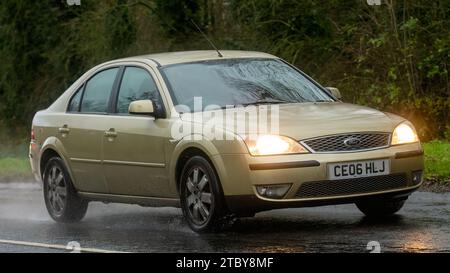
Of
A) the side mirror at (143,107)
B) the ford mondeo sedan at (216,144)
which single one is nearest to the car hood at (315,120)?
the ford mondeo sedan at (216,144)

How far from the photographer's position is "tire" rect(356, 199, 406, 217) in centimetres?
1024

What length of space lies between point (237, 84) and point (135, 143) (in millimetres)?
1063

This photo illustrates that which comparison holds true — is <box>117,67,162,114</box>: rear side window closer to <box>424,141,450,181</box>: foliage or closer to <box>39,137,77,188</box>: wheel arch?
<box>39,137,77,188</box>: wheel arch

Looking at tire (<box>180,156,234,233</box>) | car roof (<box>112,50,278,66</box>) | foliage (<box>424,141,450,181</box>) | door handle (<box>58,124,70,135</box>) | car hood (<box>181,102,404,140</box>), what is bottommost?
foliage (<box>424,141,450,181</box>)

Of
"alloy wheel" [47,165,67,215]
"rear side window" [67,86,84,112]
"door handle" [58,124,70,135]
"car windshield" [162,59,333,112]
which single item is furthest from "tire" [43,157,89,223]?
"car windshield" [162,59,333,112]

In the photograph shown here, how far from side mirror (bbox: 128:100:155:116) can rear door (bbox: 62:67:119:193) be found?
2.57 ft

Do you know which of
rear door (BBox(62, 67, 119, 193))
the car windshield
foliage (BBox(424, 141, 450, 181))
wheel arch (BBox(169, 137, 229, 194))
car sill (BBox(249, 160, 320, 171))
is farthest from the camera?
foliage (BBox(424, 141, 450, 181))

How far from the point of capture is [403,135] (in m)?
9.66

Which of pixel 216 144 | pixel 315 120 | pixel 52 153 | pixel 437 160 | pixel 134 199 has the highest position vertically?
pixel 315 120

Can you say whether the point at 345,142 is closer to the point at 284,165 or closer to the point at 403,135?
the point at 284,165

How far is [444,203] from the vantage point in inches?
433

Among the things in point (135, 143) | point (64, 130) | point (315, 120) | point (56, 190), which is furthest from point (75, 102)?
point (315, 120)

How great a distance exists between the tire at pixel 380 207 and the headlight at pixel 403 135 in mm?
722
